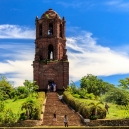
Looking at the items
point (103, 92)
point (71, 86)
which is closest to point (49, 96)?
point (71, 86)

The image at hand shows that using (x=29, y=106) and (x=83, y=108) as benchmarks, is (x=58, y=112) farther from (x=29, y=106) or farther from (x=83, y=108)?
(x=29, y=106)

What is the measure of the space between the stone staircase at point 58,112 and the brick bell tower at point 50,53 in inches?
284

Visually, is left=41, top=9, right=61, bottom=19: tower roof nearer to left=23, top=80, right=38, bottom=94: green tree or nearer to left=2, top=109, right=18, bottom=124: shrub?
left=23, top=80, right=38, bottom=94: green tree

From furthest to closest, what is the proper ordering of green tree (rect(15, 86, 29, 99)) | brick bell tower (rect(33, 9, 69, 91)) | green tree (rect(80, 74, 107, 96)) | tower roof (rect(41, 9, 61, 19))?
green tree (rect(80, 74, 107, 96)) → tower roof (rect(41, 9, 61, 19)) → brick bell tower (rect(33, 9, 69, 91)) → green tree (rect(15, 86, 29, 99))

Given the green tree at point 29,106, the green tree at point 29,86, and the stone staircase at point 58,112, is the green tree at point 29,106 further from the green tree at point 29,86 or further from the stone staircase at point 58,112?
the green tree at point 29,86

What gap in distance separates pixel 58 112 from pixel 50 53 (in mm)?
19322

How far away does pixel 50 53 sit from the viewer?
46.3 m

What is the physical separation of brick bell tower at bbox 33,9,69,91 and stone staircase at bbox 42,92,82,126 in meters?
7.22

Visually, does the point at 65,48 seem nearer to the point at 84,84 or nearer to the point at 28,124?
the point at 84,84

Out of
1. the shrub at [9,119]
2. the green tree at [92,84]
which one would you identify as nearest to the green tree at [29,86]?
the green tree at [92,84]

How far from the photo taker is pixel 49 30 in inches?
1812

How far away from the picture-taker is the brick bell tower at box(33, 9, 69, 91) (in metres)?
43.7

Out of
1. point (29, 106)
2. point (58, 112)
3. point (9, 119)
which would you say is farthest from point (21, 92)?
point (9, 119)

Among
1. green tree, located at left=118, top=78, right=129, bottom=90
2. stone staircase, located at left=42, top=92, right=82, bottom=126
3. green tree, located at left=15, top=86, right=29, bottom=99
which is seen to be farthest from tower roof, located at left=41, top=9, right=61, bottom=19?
green tree, located at left=118, top=78, right=129, bottom=90
